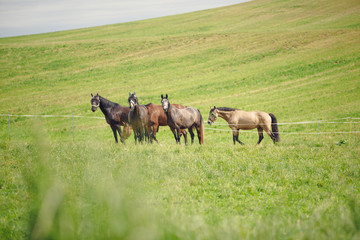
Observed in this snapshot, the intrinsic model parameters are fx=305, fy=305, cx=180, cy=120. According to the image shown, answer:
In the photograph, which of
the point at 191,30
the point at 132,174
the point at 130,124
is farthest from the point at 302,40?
the point at 132,174

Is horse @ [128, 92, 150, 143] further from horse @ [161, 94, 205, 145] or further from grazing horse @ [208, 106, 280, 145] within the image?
grazing horse @ [208, 106, 280, 145]

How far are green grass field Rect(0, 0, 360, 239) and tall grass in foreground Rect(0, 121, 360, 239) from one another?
0.02 metres

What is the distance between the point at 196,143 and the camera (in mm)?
14062

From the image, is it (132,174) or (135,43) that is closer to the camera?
(132,174)

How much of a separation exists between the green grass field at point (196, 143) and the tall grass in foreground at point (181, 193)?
0.7 inches

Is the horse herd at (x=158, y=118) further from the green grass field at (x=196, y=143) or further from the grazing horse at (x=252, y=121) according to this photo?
the green grass field at (x=196, y=143)

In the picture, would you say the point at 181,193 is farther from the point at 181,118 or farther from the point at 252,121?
the point at 252,121

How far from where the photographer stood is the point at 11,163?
27.2 feet

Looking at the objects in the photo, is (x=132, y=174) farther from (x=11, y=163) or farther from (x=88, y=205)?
(x=11, y=163)

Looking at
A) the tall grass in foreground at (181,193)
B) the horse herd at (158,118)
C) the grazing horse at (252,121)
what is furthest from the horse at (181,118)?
the tall grass in foreground at (181,193)

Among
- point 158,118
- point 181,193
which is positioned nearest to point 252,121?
point 158,118

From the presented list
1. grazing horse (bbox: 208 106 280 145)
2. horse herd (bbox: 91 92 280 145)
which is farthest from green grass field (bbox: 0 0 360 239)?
grazing horse (bbox: 208 106 280 145)

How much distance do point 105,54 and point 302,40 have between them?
3013 cm

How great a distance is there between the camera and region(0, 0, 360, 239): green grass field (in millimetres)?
1942
